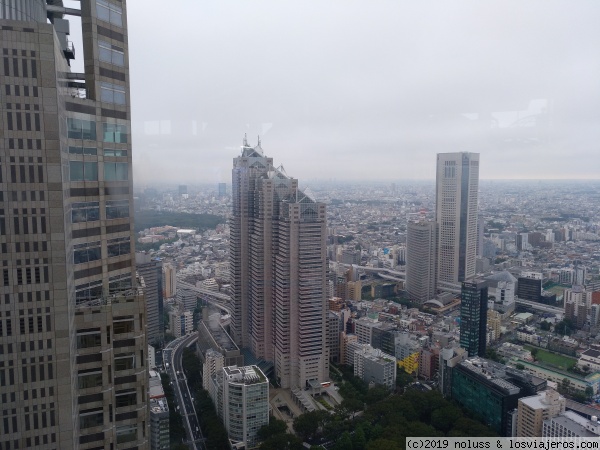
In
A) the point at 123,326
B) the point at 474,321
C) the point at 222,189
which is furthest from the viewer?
the point at 474,321

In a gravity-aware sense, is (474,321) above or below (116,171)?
below

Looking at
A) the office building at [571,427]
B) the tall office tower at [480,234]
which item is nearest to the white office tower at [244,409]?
the office building at [571,427]

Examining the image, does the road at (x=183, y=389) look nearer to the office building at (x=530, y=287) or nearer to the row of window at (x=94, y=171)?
the row of window at (x=94, y=171)

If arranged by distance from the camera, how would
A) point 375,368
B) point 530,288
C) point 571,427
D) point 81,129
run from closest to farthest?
point 81,129 → point 571,427 → point 375,368 → point 530,288

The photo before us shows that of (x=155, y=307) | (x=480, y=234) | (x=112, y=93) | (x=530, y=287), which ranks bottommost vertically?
(x=530, y=287)

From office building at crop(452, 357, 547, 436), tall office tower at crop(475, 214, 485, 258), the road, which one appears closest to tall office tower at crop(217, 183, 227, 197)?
the road

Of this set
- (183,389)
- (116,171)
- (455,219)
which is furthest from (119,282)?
(455,219)

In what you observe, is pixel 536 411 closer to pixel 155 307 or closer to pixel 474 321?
pixel 474 321
